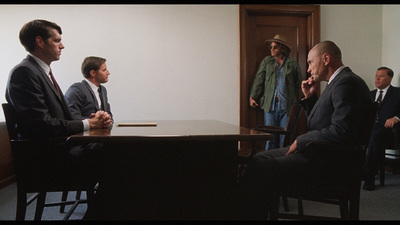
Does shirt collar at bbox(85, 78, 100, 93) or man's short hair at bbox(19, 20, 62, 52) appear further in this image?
shirt collar at bbox(85, 78, 100, 93)

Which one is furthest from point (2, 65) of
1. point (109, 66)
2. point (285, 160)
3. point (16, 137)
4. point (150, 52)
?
point (285, 160)

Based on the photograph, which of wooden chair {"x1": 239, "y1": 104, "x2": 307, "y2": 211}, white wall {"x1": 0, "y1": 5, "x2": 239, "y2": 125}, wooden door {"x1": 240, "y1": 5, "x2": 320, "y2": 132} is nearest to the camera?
wooden chair {"x1": 239, "y1": 104, "x2": 307, "y2": 211}

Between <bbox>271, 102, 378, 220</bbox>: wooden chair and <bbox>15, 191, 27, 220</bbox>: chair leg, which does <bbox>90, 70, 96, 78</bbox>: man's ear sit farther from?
<bbox>271, 102, 378, 220</bbox>: wooden chair

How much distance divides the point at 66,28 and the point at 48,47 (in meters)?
2.23

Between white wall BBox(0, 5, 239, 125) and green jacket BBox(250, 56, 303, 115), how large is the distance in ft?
1.08

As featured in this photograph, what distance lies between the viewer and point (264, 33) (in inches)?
161

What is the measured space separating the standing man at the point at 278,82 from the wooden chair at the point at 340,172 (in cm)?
218

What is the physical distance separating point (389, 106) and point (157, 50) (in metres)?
3.00

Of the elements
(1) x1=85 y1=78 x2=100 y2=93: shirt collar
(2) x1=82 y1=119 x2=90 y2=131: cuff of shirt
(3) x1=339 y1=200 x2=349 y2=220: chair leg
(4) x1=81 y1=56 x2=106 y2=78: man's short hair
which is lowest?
(3) x1=339 y1=200 x2=349 y2=220: chair leg

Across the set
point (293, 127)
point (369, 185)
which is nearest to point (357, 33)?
point (369, 185)

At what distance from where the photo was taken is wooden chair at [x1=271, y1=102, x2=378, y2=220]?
1.42 m

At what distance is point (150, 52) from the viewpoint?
12.9 ft

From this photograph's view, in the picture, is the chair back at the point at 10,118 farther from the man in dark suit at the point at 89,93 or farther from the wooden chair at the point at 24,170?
the man in dark suit at the point at 89,93

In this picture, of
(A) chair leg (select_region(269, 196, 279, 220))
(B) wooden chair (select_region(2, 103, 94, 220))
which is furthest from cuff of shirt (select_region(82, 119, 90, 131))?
(A) chair leg (select_region(269, 196, 279, 220))
